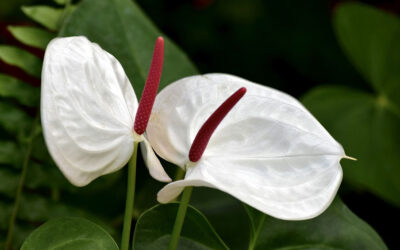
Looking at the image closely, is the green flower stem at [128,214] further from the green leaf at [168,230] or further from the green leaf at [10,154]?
the green leaf at [10,154]

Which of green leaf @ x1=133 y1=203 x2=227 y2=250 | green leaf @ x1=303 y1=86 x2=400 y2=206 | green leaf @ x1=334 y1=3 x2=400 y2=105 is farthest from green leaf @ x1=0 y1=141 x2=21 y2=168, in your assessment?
green leaf @ x1=334 y1=3 x2=400 y2=105

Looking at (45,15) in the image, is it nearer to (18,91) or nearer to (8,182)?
(18,91)

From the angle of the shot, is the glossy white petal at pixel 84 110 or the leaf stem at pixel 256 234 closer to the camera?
the glossy white petal at pixel 84 110

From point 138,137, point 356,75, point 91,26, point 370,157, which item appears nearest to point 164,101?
point 138,137

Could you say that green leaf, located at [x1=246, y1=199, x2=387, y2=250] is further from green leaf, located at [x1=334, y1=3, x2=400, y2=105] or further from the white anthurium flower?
green leaf, located at [x1=334, y1=3, x2=400, y2=105]

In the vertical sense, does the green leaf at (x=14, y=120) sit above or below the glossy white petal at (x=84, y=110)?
below

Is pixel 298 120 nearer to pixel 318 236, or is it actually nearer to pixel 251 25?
pixel 318 236

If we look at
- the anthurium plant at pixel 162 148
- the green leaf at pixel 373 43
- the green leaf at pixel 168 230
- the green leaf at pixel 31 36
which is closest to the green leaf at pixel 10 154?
the anthurium plant at pixel 162 148
